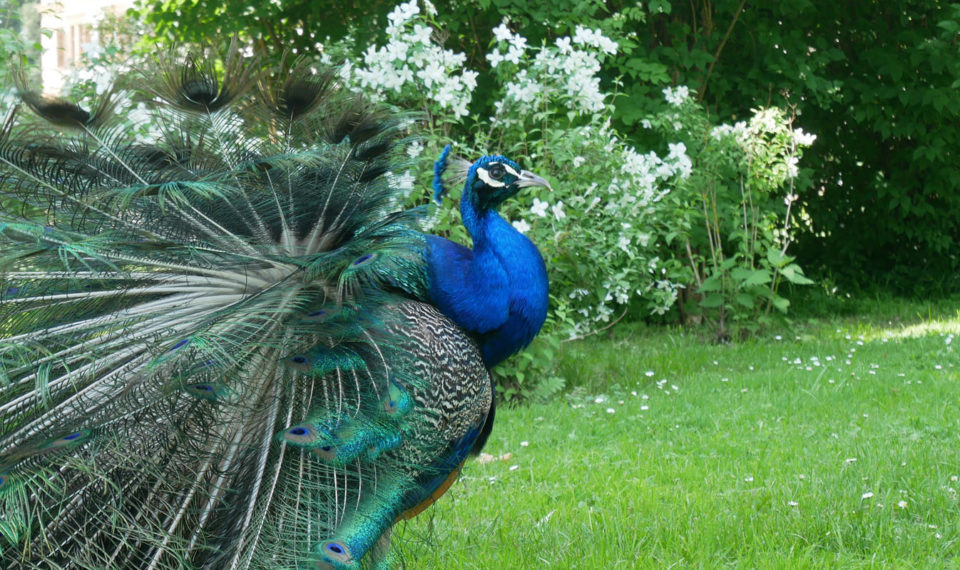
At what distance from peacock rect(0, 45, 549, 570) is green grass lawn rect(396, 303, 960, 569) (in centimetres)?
83

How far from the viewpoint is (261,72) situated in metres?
3.06

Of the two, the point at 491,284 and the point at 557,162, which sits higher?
the point at 491,284

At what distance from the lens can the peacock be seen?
2402 millimetres

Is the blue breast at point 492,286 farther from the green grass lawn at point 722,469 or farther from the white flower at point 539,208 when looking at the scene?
the white flower at point 539,208

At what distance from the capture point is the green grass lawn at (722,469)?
3.37 meters

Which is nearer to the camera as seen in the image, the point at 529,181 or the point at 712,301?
the point at 529,181

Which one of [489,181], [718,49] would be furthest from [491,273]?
[718,49]

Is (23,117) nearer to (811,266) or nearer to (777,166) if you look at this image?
(777,166)

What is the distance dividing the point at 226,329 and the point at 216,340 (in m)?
0.05

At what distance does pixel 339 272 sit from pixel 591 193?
3.56m

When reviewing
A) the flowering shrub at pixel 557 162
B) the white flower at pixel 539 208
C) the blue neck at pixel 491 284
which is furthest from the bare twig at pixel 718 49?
the blue neck at pixel 491 284

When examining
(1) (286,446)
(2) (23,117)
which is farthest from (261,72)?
(1) (286,446)

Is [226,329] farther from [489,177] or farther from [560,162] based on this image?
[560,162]

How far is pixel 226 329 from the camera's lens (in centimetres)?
242
